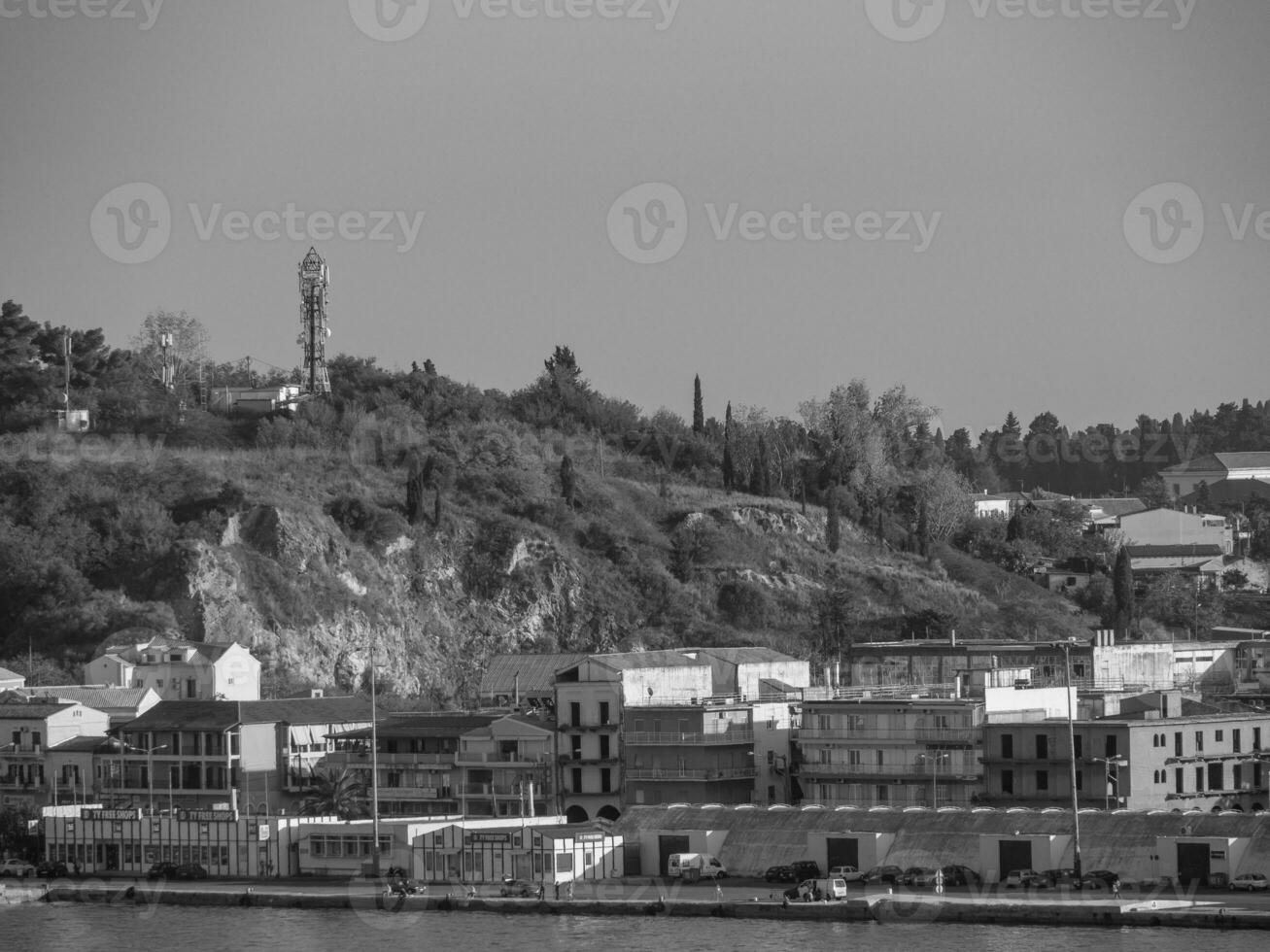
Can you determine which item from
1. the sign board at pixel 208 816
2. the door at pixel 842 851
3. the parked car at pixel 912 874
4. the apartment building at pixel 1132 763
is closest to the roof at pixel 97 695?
the sign board at pixel 208 816

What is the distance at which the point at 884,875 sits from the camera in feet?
192

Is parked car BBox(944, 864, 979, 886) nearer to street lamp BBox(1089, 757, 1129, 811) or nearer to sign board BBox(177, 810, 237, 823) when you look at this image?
street lamp BBox(1089, 757, 1129, 811)

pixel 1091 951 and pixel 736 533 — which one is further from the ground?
pixel 736 533

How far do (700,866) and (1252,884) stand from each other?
13309 millimetres

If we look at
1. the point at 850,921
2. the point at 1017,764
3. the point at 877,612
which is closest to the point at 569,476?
the point at 877,612

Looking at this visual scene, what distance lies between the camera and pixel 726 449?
119 m

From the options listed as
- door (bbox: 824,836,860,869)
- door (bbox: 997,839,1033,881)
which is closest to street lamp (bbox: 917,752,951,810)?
door (bbox: 824,836,860,869)

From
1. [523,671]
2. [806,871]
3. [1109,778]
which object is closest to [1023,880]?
[806,871]

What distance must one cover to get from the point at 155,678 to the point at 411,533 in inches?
819

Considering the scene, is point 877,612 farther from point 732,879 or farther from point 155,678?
point 732,879

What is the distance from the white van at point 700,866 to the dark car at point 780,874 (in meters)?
1.21

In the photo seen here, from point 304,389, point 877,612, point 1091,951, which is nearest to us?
point 1091,951

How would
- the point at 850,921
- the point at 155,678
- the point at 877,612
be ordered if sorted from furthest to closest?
the point at 877,612, the point at 155,678, the point at 850,921

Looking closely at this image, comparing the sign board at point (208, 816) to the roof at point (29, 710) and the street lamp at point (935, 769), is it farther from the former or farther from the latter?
the street lamp at point (935, 769)
